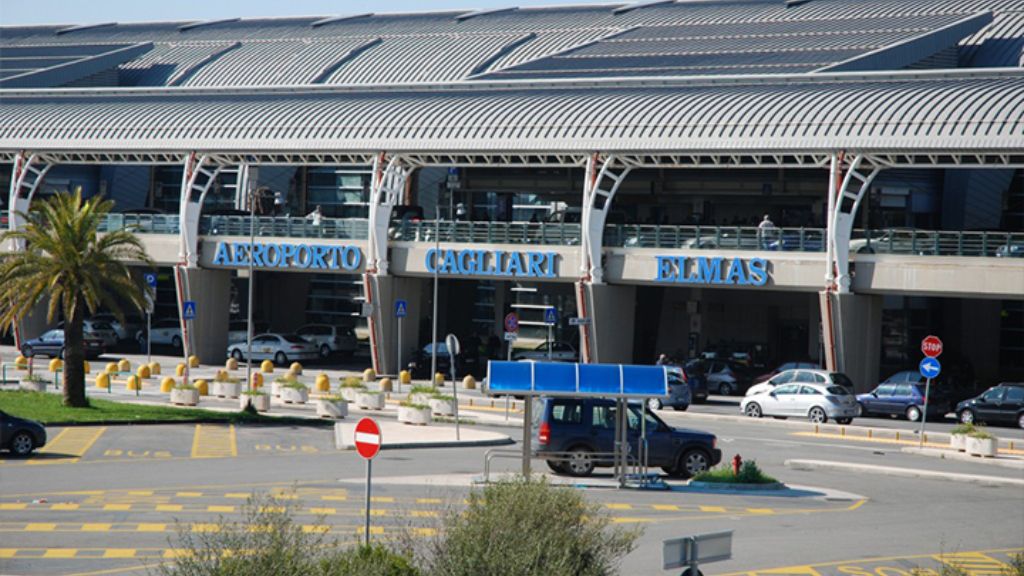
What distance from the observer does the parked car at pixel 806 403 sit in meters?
47.6

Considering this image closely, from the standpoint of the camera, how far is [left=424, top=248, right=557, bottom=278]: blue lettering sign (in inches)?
2309

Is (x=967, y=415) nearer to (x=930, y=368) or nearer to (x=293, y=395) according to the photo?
(x=930, y=368)

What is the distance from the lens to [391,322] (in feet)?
203

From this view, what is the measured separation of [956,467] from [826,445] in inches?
200

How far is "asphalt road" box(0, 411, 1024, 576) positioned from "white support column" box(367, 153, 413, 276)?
21991mm

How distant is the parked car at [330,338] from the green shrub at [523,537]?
182 feet

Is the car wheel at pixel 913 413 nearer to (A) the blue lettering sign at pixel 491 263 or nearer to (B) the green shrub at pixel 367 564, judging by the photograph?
(A) the blue lettering sign at pixel 491 263

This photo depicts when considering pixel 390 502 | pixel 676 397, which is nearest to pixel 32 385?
pixel 676 397

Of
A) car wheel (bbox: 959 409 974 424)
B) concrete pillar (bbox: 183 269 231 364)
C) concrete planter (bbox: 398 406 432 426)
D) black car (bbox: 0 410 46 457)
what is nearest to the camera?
black car (bbox: 0 410 46 457)

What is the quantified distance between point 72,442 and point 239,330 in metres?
35.0

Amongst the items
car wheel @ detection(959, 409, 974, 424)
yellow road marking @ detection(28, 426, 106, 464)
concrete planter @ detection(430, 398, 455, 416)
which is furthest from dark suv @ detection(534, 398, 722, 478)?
car wheel @ detection(959, 409, 974, 424)

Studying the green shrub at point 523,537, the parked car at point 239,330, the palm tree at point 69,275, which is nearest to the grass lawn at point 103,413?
the palm tree at point 69,275

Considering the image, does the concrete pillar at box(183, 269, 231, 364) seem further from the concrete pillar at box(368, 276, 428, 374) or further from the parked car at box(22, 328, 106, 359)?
the concrete pillar at box(368, 276, 428, 374)

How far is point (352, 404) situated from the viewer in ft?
164
